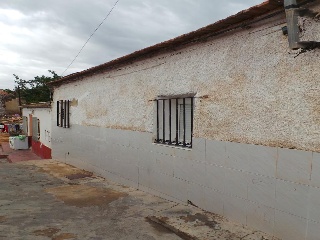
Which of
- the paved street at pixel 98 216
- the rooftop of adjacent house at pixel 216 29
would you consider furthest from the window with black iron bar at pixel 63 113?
the rooftop of adjacent house at pixel 216 29

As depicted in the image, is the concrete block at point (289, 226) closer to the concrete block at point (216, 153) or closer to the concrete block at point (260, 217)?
the concrete block at point (260, 217)

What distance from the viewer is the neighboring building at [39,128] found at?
15.0m

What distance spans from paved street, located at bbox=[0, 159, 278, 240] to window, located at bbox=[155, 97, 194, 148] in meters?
1.35

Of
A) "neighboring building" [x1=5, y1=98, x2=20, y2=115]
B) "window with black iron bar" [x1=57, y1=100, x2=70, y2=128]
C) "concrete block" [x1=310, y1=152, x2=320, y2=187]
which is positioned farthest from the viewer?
"neighboring building" [x1=5, y1=98, x2=20, y2=115]

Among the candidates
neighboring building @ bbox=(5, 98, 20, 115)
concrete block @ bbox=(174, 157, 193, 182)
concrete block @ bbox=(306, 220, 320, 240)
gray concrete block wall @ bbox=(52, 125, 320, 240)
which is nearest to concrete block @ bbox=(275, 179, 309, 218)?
gray concrete block wall @ bbox=(52, 125, 320, 240)

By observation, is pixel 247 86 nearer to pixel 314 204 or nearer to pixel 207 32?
pixel 207 32

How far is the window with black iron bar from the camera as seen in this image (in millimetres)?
11797

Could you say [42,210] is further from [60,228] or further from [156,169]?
[156,169]

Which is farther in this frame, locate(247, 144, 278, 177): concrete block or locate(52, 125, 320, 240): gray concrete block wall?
locate(247, 144, 278, 177): concrete block

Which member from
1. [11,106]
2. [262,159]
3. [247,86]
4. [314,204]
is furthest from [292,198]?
[11,106]

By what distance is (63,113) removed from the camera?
1234 cm

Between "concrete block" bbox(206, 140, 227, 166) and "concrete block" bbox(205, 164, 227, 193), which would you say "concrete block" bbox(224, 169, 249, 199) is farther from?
"concrete block" bbox(206, 140, 227, 166)

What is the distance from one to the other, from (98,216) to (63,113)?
777 centimetres

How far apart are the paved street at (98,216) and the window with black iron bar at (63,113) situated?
3942 mm
